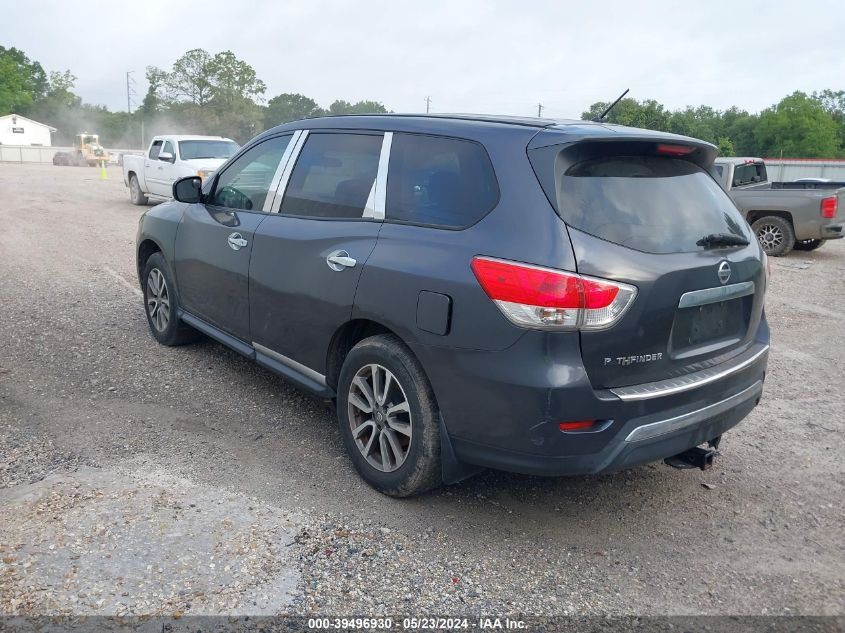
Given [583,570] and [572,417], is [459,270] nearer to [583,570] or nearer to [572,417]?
[572,417]

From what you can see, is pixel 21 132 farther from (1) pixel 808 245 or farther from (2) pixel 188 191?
(2) pixel 188 191

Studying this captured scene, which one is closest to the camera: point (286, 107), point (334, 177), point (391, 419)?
point (391, 419)

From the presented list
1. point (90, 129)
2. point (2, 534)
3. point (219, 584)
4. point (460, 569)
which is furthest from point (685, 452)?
point (90, 129)

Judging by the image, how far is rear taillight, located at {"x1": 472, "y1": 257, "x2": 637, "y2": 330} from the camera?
2963mm

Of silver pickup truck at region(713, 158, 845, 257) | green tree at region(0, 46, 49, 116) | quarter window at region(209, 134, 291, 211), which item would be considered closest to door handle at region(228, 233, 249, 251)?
quarter window at region(209, 134, 291, 211)

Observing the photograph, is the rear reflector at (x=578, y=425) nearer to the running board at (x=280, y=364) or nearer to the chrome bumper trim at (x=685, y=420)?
the chrome bumper trim at (x=685, y=420)

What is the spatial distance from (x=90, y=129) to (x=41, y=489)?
11872 centimetres

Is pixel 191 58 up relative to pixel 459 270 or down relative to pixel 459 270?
up

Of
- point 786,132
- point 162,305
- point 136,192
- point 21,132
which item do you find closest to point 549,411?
point 162,305

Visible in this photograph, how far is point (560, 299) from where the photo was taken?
9.71ft

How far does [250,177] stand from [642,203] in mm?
2703

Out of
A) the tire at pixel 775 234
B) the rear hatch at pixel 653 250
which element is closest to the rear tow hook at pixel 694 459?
the rear hatch at pixel 653 250

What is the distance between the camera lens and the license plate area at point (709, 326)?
3.25m

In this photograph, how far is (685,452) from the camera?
3.56 m
